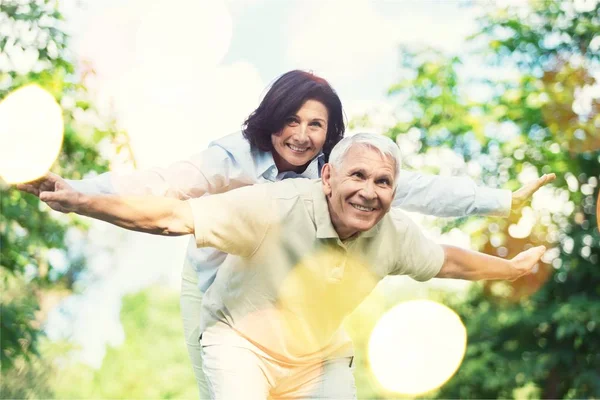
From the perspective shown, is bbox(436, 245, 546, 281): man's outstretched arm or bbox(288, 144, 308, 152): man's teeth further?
bbox(288, 144, 308, 152): man's teeth

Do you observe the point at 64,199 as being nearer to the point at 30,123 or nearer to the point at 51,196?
the point at 51,196

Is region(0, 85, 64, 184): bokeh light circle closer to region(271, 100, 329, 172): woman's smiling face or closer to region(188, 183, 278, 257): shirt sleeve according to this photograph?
region(271, 100, 329, 172): woman's smiling face

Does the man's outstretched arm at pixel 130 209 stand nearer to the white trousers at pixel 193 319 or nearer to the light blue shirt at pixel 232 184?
the light blue shirt at pixel 232 184

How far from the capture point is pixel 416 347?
48.0 ft

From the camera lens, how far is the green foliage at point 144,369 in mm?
19141

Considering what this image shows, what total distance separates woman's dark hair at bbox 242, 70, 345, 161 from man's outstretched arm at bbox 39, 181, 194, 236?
2.64 feet

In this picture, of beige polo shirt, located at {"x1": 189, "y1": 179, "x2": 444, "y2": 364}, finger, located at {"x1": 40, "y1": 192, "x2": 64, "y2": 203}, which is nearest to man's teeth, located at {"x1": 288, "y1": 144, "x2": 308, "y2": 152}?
beige polo shirt, located at {"x1": 189, "y1": 179, "x2": 444, "y2": 364}

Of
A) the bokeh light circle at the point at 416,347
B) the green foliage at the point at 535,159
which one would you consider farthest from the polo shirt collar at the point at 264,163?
the bokeh light circle at the point at 416,347

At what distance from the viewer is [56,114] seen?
7.44m

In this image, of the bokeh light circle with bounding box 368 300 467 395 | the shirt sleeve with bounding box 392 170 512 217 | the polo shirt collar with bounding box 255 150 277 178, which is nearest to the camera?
the polo shirt collar with bounding box 255 150 277 178

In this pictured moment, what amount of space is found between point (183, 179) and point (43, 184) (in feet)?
2.07

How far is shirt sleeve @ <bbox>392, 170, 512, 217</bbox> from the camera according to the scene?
314 cm

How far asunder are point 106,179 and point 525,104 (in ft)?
24.8

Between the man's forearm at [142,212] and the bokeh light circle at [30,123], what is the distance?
4.12 m
